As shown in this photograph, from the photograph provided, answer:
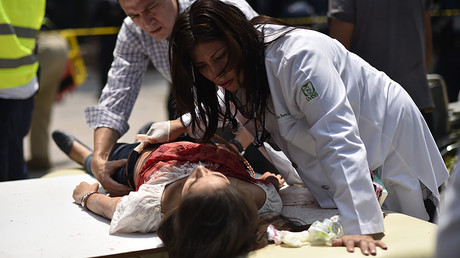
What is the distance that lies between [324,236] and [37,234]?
3.58 feet

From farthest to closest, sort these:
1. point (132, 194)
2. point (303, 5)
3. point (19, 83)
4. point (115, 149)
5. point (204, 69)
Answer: point (303, 5) → point (19, 83) → point (115, 149) → point (132, 194) → point (204, 69)

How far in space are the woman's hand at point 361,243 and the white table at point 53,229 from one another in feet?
2.08

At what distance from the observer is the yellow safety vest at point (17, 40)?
330cm

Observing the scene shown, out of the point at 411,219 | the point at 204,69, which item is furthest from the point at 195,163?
the point at 411,219

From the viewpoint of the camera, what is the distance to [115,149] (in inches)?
124

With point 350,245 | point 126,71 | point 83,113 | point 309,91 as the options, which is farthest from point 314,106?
point 83,113

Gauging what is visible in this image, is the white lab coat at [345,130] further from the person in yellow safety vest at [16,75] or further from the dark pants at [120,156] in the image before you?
the person in yellow safety vest at [16,75]

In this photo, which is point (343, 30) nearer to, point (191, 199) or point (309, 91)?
point (309, 91)

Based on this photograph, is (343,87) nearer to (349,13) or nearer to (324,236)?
(324,236)

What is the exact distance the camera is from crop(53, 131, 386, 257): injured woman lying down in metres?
1.91

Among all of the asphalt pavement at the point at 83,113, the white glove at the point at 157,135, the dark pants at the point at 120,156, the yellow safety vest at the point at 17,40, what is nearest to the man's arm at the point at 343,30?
the white glove at the point at 157,135

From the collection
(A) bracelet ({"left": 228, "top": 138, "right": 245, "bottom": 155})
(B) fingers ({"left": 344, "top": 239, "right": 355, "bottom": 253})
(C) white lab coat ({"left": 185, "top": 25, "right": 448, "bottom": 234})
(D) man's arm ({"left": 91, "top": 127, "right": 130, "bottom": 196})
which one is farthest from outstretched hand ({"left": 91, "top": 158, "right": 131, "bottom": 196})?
(B) fingers ({"left": 344, "top": 239, "right": 355, "bottom": 253})

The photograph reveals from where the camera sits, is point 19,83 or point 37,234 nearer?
point 37,234

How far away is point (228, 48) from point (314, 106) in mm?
347
